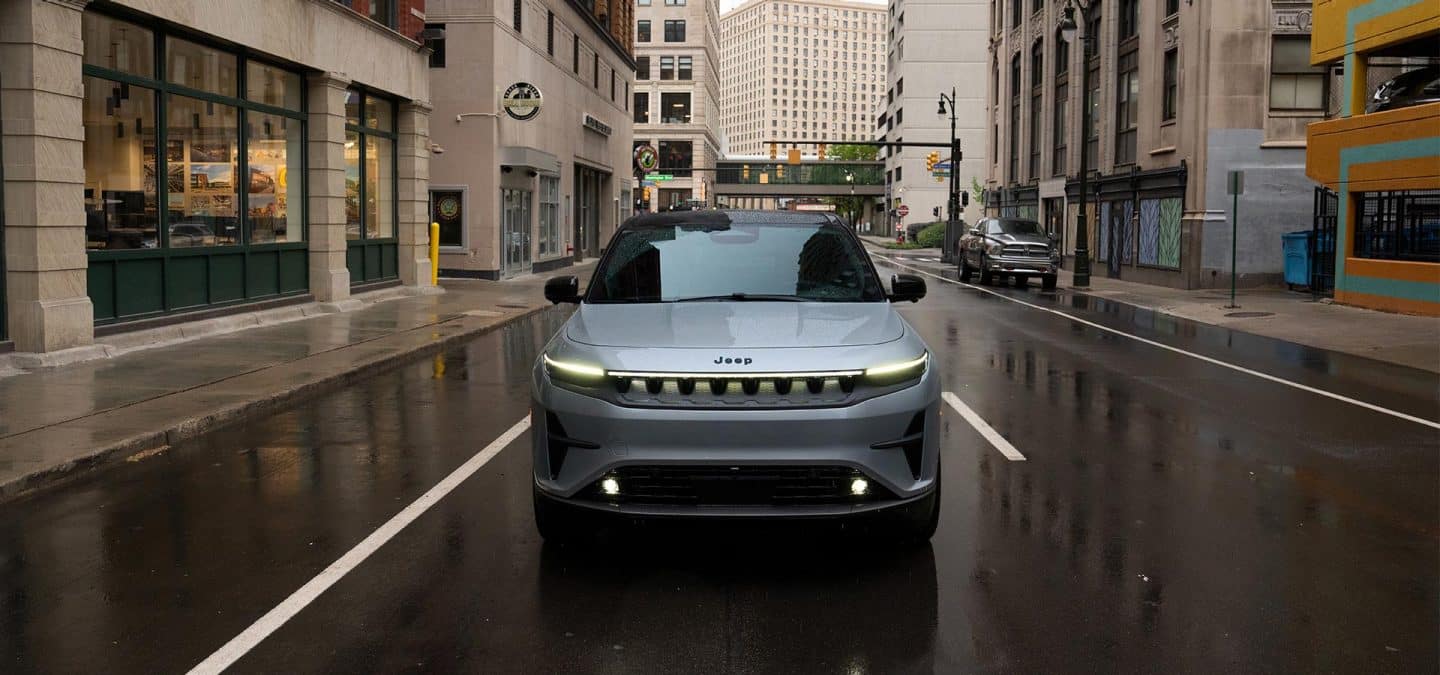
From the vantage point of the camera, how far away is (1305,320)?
72.0 ft

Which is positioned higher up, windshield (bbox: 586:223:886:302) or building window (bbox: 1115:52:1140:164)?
building window (bbox: 1115:52:1140:164)

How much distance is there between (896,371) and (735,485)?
3.08 ft

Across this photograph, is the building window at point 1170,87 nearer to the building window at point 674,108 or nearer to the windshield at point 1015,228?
the windshield at point 1015,228

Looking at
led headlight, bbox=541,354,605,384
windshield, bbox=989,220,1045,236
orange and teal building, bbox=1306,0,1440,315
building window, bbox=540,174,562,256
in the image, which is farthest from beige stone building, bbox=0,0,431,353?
orange and teal building, bbox=1306,0,1440,315

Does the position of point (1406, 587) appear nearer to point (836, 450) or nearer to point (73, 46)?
point (836, 450)

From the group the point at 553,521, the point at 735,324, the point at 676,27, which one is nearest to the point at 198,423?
the point at 553,521

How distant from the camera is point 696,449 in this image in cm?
540

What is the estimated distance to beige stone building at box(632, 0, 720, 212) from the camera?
103 meters

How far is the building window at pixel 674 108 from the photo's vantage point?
106 metres

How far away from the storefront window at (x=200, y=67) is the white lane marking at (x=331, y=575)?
404 inches

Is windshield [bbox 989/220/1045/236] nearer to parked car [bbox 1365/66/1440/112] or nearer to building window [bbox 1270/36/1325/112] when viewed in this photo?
building window [bbox 1270/36/1325/112]

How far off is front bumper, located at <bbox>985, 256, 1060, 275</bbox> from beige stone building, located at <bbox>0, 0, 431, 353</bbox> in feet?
50.4

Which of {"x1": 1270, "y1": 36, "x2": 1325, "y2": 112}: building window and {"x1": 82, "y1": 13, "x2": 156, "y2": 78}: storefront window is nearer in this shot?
{"x1": 82, "y1": 13, "x2": 156, "y2": 78}: storefront window

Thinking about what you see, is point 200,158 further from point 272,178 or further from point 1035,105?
point 1035,105
